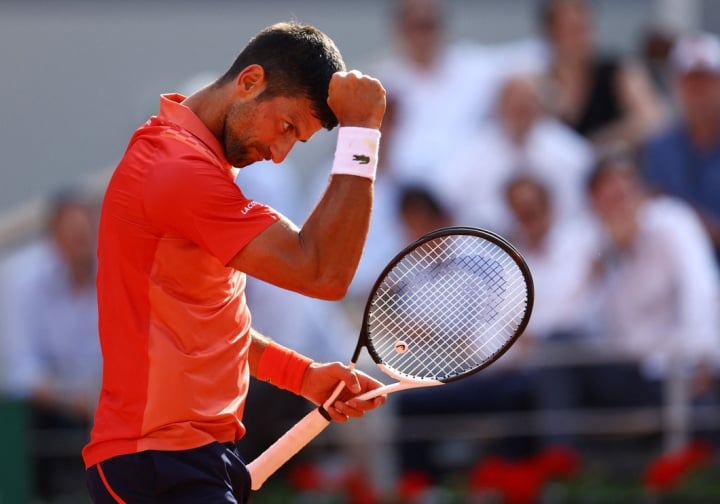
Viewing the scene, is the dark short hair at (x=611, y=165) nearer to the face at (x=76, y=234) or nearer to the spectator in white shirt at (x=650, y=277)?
the spectator in white shirt at (x=650, y=277)

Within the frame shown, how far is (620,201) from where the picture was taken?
7.47 m

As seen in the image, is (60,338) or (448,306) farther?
(60,338)

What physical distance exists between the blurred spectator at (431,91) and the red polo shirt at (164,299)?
200 inches

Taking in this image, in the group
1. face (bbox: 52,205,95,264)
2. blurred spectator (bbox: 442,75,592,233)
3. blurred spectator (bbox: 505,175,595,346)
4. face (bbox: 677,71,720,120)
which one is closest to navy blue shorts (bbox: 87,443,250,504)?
blurred spectator (bbox: 505,175,595,346)

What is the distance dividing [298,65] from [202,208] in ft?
1.37

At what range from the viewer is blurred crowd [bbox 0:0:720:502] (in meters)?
7.46

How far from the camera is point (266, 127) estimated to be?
354 cm

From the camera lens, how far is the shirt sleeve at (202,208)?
3377 mm

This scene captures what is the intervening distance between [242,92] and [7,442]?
4685 mm

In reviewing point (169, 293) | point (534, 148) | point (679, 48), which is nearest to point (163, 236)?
point (169, 293)

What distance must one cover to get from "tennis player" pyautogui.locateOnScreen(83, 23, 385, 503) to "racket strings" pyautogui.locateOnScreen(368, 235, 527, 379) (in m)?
0.60

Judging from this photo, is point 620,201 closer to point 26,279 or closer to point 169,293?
point 26,279

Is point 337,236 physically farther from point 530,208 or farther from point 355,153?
point 530,208

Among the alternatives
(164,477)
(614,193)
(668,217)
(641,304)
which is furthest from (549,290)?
(164,477)
